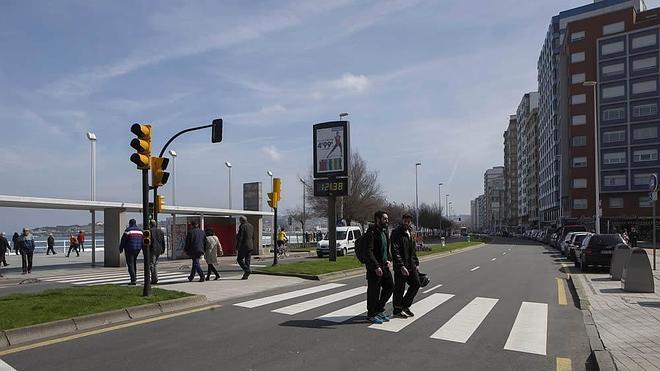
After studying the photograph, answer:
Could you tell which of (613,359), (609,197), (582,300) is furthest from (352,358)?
(609,197)

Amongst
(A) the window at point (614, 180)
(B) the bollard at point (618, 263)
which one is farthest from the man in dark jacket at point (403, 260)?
Answer: (A) the window at point (614, 180)

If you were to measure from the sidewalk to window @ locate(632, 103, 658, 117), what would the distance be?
6519 centimetres

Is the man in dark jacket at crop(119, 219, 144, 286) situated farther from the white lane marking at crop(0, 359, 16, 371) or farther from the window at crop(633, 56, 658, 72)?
the window at crop(633, 56, 658, 72)

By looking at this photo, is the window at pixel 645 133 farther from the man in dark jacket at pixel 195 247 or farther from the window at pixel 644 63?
the man in dark jacket at pixel 195 247

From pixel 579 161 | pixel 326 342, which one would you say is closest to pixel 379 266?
pixel 326 342

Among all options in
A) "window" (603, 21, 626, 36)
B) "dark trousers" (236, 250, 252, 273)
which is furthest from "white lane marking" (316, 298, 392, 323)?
"window" (603, 21, 626, 36)

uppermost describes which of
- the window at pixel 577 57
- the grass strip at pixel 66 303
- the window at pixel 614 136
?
the window at pixel 577 57

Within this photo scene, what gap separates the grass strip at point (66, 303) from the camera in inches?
327

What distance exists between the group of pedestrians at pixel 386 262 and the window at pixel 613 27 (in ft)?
259

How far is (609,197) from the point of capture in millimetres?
74000

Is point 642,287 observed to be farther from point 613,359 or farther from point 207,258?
point 207,258

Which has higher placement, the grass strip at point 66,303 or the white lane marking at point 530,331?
the grass strip at point 66,303

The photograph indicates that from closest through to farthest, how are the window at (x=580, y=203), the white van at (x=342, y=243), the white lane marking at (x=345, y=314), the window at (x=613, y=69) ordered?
1. the white lane marking at (x=345, y=314)
2. the white van at (x=342, y=243)
3. the window at (x=613, y=69)
4. the window at (x=580, y=203)

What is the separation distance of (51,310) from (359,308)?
5.30m
